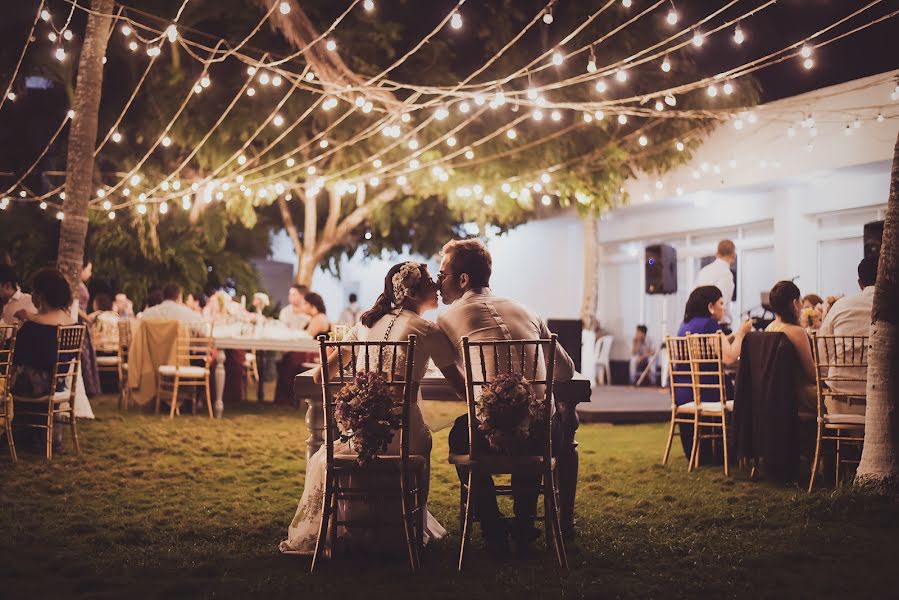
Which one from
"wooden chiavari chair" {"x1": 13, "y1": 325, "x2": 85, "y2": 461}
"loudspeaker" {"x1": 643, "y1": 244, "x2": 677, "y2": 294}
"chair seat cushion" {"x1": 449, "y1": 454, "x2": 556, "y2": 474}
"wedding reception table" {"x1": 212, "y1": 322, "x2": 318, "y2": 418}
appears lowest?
"chair seat cushion" {"x1": 449, "y1": 454, "x2": 556, "y2": 474}

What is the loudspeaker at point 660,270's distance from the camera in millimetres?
12469

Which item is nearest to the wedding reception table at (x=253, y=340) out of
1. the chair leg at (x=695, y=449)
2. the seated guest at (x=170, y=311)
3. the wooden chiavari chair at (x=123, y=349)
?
the seated guest at (x=170, y=311)

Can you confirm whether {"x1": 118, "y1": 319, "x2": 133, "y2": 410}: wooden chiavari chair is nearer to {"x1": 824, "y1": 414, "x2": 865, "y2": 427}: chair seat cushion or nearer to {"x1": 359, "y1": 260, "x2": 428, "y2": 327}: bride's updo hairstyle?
{"x1": 359, "y1": 260, "x2": 428, "y2": 327}: bride's updo hairstyle

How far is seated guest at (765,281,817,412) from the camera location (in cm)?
563

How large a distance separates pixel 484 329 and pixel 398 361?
0.41 metres

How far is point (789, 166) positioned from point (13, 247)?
10.8 m

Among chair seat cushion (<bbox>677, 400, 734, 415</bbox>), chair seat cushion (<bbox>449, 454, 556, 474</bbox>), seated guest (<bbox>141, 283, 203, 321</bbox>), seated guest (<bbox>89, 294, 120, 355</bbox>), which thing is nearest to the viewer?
chair seat cushion (<bbox>449, 454, 556, 474</bbox>)

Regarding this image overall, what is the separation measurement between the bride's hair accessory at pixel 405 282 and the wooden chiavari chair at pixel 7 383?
122 inches

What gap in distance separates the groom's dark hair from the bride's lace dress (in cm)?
31

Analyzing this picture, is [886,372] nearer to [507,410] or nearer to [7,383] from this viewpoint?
[507,410]

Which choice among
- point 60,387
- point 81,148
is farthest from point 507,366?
point 81,148

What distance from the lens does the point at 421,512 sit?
4.03 metres

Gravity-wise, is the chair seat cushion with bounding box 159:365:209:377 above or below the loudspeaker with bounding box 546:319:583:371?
below

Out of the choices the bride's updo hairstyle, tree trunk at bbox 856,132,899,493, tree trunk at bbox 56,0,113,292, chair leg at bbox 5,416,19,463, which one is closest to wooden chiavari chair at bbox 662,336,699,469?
tree trunk at bbox 856,132,899,493
